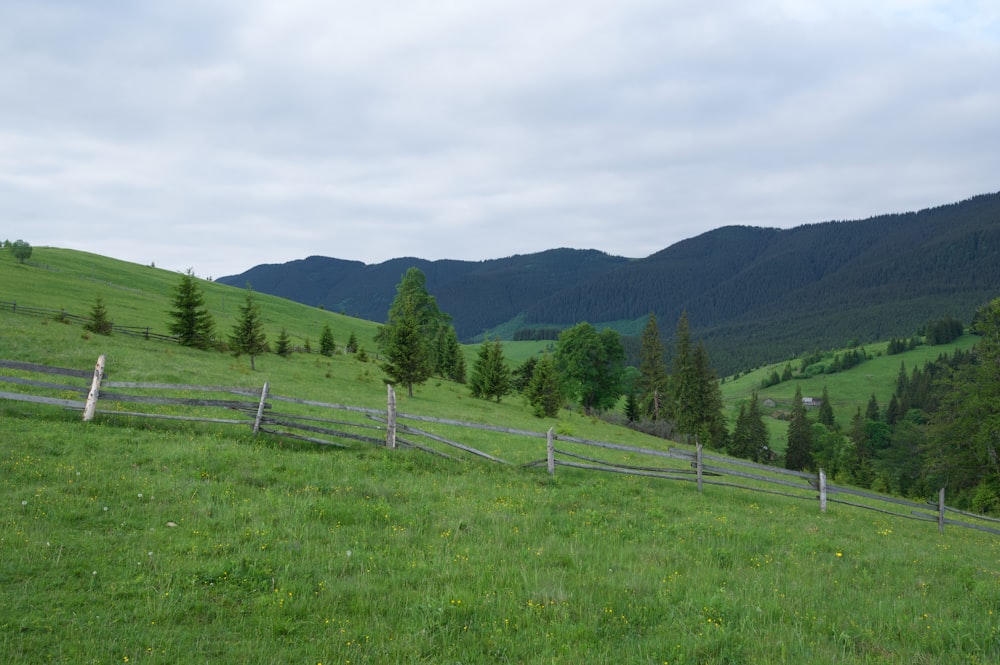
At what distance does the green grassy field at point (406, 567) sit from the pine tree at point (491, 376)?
3900 centimetres

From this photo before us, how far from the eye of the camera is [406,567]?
806cm

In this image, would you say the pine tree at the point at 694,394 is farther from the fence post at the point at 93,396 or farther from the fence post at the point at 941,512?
the fence post at the point at 93,396

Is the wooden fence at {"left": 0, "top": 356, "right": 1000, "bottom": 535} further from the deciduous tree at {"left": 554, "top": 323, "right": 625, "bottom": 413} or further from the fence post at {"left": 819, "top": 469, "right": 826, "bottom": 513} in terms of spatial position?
the deciduous tree at {"left": 554, "top": 323, "right": 625, "bottom": 413}

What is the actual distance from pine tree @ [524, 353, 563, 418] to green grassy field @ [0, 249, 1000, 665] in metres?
32.4

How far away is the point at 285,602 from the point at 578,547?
4.94 metres

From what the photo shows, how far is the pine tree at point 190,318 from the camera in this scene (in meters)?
46.8

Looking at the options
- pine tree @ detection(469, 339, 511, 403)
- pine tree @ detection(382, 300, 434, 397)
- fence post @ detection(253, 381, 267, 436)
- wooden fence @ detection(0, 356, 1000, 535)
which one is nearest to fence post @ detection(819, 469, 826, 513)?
wooden fence @ detection(0, 356, 1000, 535)

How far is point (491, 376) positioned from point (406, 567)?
46982 mm

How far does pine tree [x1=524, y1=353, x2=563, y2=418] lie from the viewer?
47.9 meters

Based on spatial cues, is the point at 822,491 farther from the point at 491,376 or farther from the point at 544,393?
the point at 491,376

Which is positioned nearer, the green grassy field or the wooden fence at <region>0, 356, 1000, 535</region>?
the green grassy field

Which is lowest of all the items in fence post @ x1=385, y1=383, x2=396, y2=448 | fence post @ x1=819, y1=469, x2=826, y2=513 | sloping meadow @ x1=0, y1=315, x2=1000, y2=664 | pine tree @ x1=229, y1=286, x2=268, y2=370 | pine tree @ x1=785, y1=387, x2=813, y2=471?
pine tree @ x1=785, y1=387, x2=813, y2=471

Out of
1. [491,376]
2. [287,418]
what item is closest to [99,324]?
[491,376]

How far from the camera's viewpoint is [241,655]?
5.58 meters
